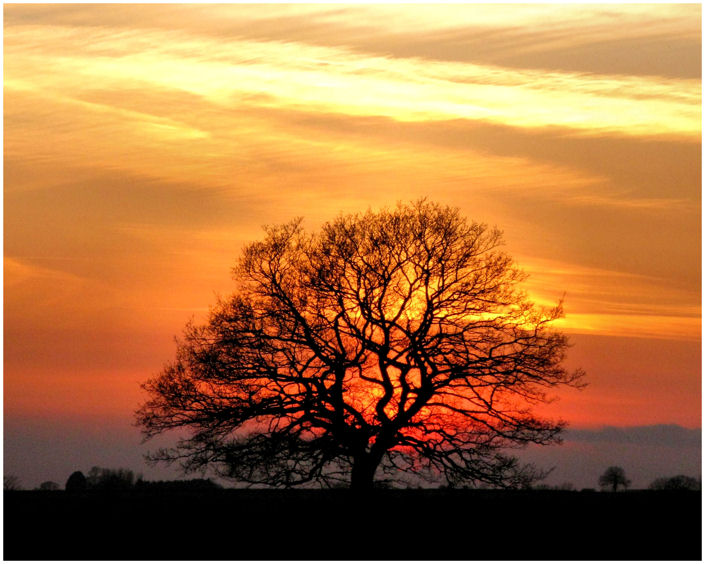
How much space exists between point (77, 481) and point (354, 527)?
14841mm

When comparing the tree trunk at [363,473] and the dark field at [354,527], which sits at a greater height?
the tree trunk at [363,473]

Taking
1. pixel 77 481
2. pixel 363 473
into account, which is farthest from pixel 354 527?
pixel 77 481

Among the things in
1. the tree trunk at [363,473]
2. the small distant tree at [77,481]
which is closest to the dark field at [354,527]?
the tree trunk at [363,473]

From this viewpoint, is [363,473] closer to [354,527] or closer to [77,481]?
[354,527]

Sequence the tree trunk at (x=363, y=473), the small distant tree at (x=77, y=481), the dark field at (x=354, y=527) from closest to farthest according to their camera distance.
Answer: the dark field at (x=354, y=527) → the tree trunk at (x=363, y=473) → the small distant tree at (x=77, y=481)

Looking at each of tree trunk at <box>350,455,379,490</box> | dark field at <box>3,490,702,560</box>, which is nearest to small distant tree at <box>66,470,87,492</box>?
dark field at <box>3,490,702,560</box>

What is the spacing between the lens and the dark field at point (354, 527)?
20750 mm

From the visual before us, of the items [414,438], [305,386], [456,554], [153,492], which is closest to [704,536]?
[456,554]

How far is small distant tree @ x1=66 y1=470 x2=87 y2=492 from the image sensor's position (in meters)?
34.9

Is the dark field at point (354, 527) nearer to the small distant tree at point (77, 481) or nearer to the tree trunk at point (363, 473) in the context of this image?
the tree trunk at point (363, 473)

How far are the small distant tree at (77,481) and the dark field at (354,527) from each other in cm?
423

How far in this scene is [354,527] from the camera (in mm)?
23578

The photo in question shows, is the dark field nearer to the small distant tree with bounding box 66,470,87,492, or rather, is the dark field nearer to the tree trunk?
the tree trunk

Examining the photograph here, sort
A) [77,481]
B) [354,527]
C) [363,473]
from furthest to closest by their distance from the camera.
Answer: [77,481], [363,473], [354,527]
